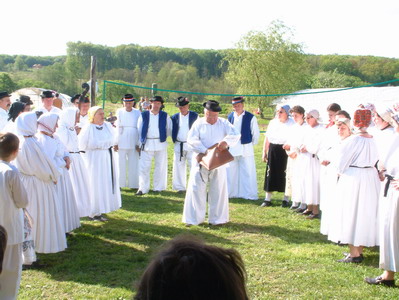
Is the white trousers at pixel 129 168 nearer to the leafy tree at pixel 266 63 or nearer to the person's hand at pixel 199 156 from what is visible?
the person's hand at pixel 199 156

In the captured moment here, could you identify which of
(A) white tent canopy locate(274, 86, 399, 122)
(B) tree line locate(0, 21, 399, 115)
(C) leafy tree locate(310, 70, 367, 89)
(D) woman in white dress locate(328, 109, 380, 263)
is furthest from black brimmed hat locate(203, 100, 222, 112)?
(C) leafy tree locate(310, 70, 367, 89)

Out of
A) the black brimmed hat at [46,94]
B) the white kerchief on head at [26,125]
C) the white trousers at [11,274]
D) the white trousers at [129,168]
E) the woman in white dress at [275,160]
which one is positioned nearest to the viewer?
the white trousers at [11,274]

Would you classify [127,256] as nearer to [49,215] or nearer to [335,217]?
[49,215]

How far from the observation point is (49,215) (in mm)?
5930

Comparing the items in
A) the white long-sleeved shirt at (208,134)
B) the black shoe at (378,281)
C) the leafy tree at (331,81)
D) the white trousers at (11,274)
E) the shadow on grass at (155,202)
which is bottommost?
the shadow on grass at (155,202)

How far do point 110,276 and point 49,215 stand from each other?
117cm

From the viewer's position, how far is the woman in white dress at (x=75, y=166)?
7.70 m

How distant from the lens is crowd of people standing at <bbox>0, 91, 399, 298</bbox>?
5082mm

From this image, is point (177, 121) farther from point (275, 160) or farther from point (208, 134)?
point (208, 134)

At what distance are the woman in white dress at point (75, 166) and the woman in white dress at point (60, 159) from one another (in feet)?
3.49

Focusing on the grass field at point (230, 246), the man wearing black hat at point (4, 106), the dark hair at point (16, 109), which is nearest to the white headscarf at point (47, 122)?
the dark hair at point (16, 109)

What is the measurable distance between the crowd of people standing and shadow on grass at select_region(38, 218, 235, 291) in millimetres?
286

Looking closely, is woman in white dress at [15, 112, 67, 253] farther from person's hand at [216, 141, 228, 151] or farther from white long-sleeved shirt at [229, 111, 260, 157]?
white long-sleeved shirt at [229, 111, 260, 157]

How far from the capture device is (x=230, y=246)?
679cm
